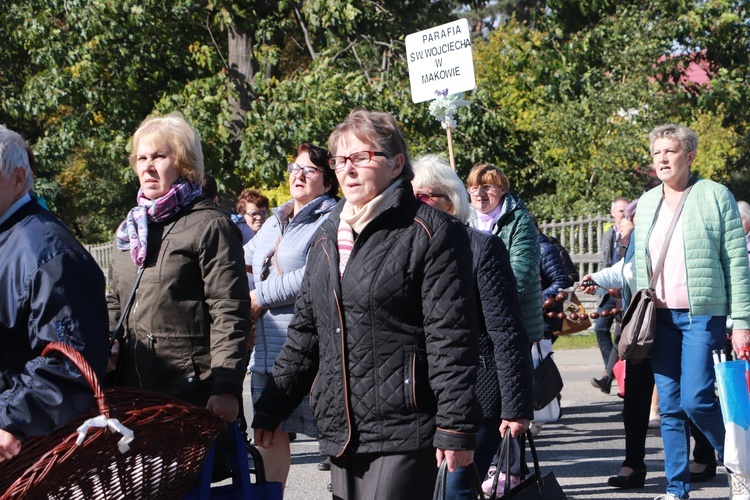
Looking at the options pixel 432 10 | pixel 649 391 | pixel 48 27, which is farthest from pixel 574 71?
pixel 649 391

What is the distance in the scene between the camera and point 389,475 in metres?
3.42

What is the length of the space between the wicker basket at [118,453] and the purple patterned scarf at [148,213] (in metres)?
0.89

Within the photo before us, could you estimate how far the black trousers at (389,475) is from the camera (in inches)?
135

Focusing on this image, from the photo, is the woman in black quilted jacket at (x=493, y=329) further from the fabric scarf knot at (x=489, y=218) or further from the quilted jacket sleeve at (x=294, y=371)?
the fabric scarf knot at (x=489, y=218)

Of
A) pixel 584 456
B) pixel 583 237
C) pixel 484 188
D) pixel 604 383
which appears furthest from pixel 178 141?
pixel 583 237

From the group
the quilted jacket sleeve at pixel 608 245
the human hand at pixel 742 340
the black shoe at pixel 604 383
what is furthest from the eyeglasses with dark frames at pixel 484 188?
the quilted jacket sleeve at pixel 608 245

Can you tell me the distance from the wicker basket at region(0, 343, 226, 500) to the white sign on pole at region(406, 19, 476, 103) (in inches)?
190

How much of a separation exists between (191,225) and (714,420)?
9.95 ft

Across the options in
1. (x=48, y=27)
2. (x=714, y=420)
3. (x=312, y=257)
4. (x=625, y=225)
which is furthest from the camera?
(x=48, y=27)

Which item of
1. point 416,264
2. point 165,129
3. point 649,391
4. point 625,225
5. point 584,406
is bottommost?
point 584,406

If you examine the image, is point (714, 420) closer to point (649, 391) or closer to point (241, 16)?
point (649, 391)

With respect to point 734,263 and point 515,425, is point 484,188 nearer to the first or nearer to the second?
point 734,263

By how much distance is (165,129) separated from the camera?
4.15 meters

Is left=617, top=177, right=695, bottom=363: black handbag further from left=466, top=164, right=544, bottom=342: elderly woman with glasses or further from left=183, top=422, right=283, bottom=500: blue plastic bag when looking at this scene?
left=183, top=422, right=283, bottom=500: blue plastic bag
